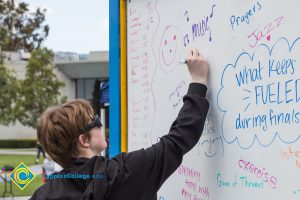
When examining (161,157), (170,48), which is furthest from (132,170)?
(170,48)

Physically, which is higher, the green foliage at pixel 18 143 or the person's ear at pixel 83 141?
the person's ear at pixel 83 141

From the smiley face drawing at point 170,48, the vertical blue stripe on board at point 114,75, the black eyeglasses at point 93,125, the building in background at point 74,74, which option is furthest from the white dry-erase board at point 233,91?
the building in background at point 74,74

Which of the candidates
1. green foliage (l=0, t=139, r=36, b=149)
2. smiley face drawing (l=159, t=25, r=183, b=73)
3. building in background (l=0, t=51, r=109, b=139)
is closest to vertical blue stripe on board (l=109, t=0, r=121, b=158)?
smiley face drawing (l=159, t=25, r=183, b=73)

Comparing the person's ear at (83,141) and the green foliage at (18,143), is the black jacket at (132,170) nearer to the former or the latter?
the person's ear at (83,141)

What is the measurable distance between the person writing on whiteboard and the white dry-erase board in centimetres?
13

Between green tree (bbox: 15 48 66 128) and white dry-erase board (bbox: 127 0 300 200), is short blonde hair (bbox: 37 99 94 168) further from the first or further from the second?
green tree (bbox: 15 48 66 128)

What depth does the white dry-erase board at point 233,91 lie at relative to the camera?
1.89 metres

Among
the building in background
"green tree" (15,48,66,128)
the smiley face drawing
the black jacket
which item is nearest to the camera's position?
the black jacket

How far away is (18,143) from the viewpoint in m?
36.0

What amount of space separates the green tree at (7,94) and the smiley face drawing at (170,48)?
28878 millimetres

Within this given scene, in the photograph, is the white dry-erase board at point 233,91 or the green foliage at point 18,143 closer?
the white dry-erase board at point 233,91

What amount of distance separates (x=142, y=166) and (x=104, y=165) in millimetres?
157

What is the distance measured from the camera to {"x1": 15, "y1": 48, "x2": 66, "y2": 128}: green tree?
3312 cm

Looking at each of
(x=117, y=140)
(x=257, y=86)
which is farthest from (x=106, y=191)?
(x=117, y=140)
